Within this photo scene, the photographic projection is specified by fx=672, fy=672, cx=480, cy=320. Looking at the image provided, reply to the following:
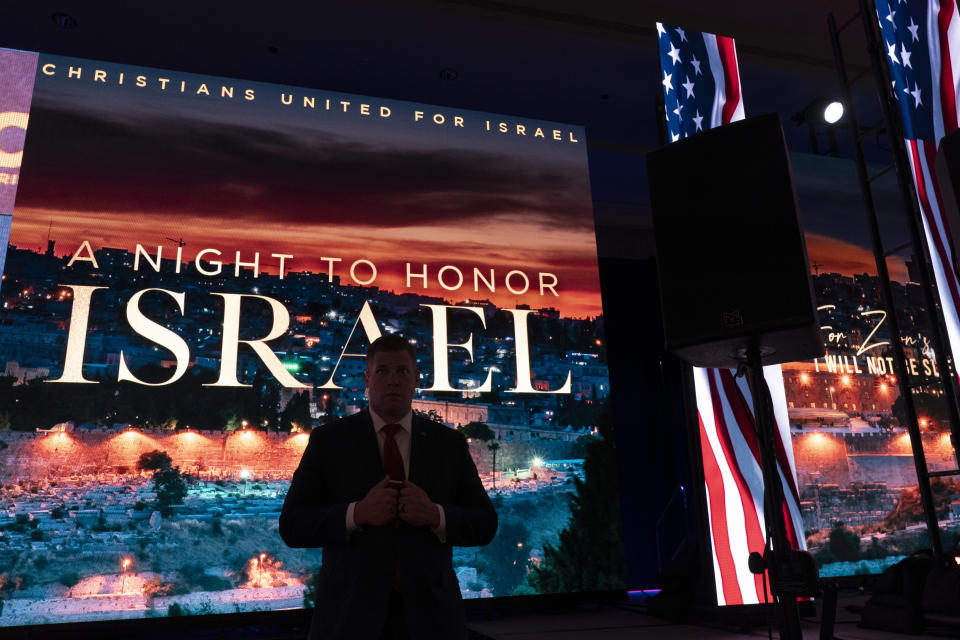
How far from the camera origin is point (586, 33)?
5.05 meters

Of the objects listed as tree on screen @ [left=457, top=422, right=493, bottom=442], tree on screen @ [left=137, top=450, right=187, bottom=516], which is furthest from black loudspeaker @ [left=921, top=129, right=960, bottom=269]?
tree on screen @ [left=137, top=450, right=187, bottom=516]

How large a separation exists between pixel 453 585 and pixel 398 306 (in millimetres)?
3552

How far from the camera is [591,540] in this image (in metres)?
4.96

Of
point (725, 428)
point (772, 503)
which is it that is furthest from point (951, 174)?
point (725, 428)

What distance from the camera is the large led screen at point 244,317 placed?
13.5 ft

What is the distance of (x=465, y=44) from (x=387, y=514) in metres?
4.40

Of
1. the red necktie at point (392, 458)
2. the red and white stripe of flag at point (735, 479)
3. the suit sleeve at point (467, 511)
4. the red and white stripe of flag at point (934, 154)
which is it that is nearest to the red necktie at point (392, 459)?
the red necktie at point (392, 458)

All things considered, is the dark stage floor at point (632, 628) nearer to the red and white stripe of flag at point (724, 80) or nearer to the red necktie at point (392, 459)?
the red necktie at point (392, 459)

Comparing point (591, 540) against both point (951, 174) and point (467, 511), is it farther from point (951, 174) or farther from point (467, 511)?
point (951, 174)

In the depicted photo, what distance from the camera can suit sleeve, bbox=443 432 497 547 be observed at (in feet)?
5.21

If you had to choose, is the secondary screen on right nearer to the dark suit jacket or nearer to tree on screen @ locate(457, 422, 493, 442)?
tree on screen @ locate(457, 422, 493, 442)

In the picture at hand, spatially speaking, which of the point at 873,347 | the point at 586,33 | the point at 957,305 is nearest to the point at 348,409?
the point at 586,33

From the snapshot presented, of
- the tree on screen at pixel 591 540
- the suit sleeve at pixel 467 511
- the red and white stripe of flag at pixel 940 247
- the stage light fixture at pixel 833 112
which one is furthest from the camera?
the stage light fixture at pixel 833 112

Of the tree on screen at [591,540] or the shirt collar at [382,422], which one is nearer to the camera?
the shirt collar at [382,422]
